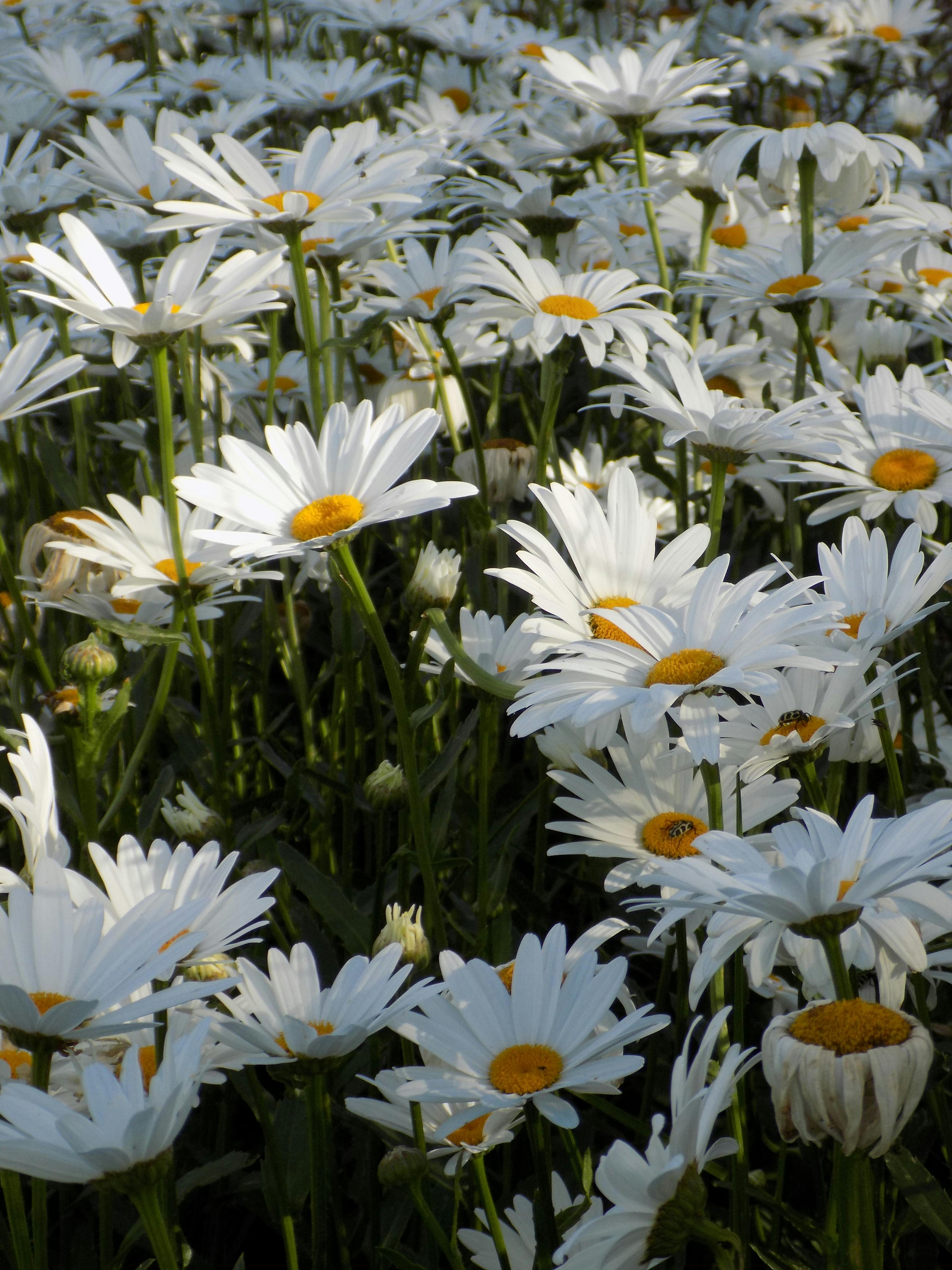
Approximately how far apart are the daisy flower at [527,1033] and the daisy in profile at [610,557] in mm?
280

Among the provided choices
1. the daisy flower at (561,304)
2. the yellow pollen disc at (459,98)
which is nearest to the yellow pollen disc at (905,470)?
the daisy flower at (561,304)

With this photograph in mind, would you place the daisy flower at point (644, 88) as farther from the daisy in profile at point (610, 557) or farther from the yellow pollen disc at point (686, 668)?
the yellow pollen disc at point (686, 668)

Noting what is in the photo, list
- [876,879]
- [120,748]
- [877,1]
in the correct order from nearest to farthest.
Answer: [876,879] < [120,748] < [877,1]

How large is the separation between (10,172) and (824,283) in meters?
1.19

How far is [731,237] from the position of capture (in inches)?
85.4

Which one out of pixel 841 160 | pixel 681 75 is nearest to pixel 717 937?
pixel 841 160

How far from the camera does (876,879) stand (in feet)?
1.92

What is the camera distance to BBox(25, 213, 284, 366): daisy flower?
1.05m

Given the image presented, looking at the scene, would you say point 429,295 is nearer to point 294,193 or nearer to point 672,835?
point 294,193

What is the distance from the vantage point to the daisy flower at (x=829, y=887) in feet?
1.90

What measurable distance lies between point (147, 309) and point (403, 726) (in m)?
0.50

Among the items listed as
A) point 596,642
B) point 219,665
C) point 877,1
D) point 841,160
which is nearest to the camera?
point 596,642

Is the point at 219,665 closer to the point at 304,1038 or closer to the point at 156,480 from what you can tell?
the point at 156,480

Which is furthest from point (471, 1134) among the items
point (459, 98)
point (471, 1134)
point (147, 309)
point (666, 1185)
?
point (459, 98)
